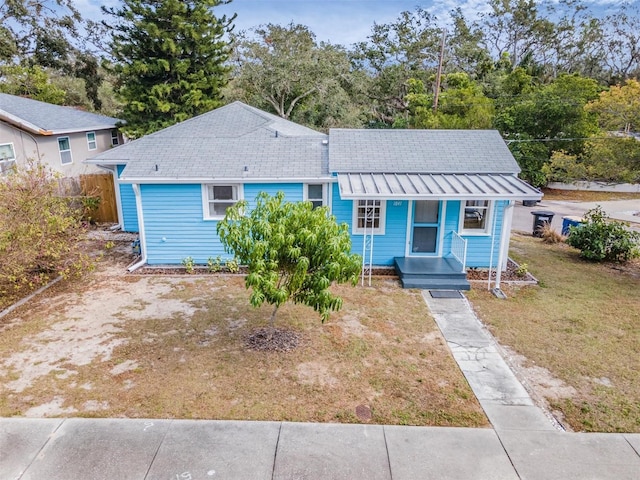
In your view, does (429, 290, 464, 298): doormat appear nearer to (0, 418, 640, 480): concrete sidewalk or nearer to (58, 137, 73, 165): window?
(0, 418, 640, 480): concrete sidewalk

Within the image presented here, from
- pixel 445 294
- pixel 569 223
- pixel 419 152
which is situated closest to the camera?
pixel 445 294

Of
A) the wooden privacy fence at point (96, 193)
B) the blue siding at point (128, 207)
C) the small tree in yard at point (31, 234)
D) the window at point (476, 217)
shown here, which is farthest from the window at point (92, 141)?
the window at point (476, 217)

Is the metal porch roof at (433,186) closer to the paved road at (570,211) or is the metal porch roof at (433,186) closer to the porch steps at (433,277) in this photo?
the porch steps at (433,277)

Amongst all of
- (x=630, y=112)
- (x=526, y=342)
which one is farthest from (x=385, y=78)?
(x=526, y=342)

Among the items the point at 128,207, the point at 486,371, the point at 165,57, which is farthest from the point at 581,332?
the point at 165,57

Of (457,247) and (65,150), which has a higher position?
(65,150)

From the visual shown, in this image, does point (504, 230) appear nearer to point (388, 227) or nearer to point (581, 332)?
point (388, 227)
